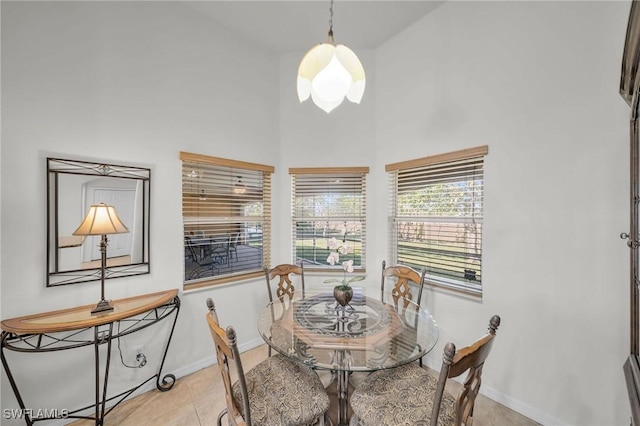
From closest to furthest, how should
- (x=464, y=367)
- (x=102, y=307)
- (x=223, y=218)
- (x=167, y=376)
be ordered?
(x=464, y=367) < (x=102, y=307) < (x=167, y=376) < (x=223, y=218)

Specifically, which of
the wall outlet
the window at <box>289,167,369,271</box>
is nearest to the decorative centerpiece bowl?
the window at <box>289,167,369,271</box>

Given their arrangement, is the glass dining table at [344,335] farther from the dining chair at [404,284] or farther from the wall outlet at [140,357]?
the wall outlet at [140,357]

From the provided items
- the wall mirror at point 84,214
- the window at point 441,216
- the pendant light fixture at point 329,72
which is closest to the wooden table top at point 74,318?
the wall mirror at point 84,214

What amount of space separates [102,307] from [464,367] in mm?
2319

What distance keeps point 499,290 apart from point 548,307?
32 cm

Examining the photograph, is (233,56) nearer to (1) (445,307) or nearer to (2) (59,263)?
(2) (59,263)

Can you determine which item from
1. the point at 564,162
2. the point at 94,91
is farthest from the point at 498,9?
the point at 94,91

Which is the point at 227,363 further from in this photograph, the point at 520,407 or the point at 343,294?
the point at 520,407

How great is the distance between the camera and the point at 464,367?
43.6 inches

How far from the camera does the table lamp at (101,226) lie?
1760mm

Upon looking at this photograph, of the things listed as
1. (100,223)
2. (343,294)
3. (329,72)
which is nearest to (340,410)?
(343,294)

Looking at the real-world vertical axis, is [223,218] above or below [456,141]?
below

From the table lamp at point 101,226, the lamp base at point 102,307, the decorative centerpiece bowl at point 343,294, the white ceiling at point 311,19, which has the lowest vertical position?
the lamp base at point 102,307

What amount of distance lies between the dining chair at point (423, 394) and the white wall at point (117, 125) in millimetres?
1870
